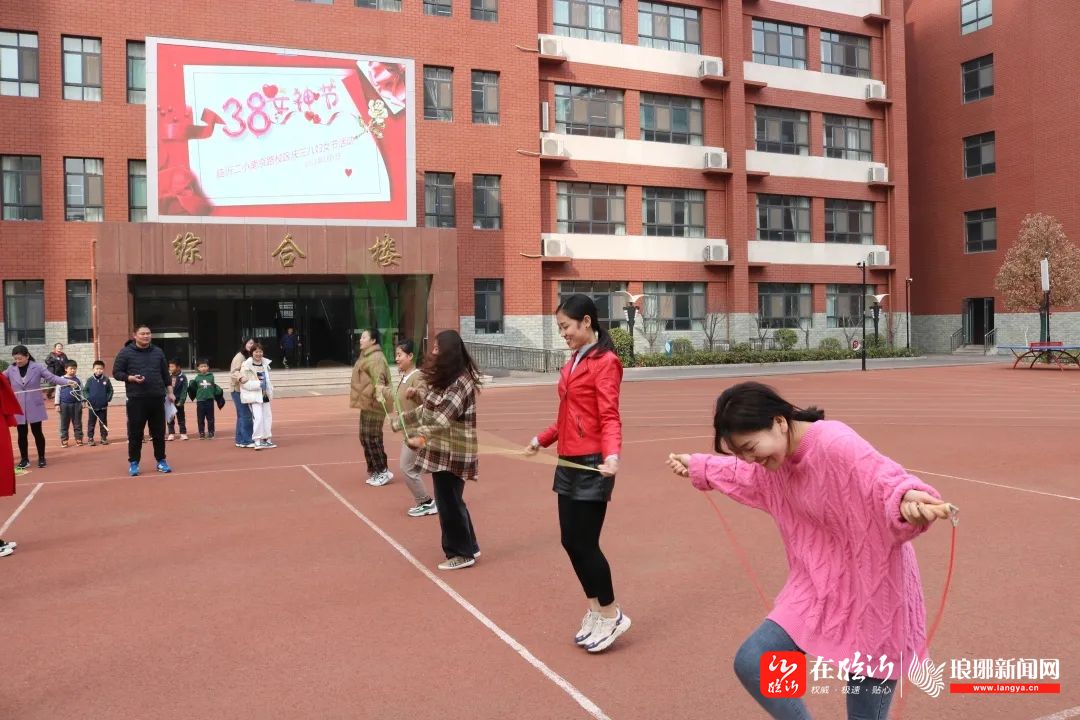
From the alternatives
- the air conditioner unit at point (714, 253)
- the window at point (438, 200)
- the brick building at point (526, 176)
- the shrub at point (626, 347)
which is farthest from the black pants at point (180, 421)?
the air conditioner unit at point (714, 253)

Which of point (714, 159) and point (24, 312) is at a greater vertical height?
point (714, 159)

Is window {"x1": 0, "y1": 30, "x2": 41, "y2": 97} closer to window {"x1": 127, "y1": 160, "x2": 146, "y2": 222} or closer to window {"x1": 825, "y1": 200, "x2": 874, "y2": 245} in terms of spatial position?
window {"x1": 127, "y1": 160, "x2": 146, "y2": 222}

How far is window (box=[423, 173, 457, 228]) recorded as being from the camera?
121ft

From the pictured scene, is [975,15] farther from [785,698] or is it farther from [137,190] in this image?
[785,698]

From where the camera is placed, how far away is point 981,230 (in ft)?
156

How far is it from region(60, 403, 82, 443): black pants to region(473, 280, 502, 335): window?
22.8m

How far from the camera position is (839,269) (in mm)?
46344

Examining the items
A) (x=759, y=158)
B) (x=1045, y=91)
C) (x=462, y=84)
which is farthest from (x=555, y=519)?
(x=1045, y=91)

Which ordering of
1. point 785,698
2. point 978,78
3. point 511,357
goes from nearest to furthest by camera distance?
point 785,698, point 511,357, point 978,78

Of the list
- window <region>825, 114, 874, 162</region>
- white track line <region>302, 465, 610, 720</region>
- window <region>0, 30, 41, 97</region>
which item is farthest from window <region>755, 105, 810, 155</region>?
white track line <region>302, 465, 610, 720</region>

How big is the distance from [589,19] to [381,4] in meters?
9.72

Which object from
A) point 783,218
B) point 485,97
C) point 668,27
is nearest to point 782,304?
point 783,218

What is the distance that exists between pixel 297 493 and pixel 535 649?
591 centimetres

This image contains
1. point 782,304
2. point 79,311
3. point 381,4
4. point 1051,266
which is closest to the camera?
point 79,311
